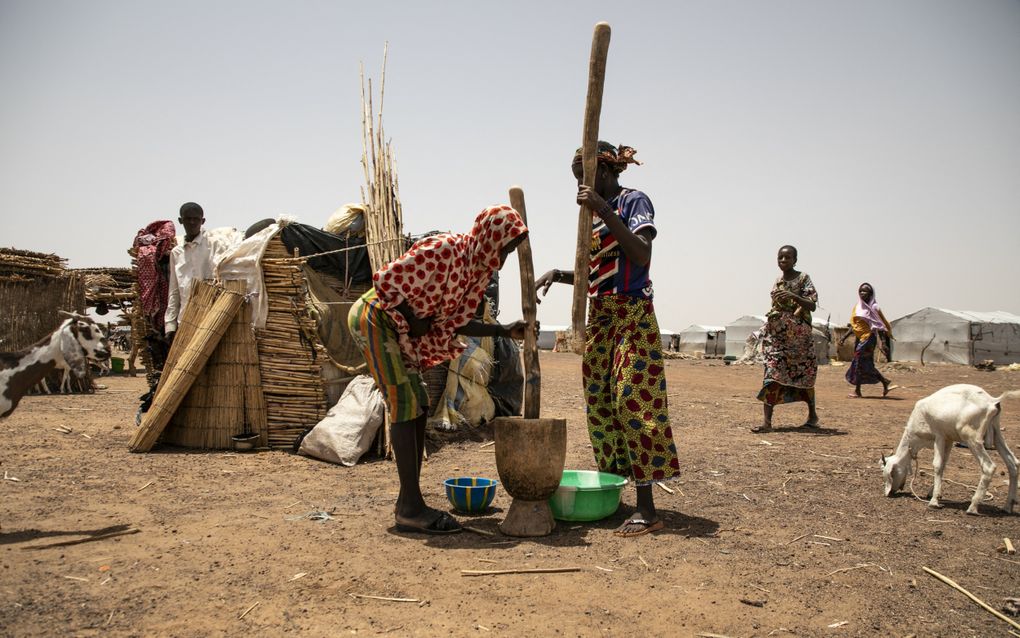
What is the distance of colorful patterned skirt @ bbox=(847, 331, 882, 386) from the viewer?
34.0 ft

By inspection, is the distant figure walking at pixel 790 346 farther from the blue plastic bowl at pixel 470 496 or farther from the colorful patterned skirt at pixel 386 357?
the colorful patterned skirt at pixel 386 357

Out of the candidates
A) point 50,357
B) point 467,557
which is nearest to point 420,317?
point 467,557

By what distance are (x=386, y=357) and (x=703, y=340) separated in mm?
31443

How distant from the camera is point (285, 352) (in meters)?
5.63

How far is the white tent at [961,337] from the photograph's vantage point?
21.7 m

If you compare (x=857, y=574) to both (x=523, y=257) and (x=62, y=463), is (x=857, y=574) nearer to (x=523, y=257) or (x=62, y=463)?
(x=523, y=257)

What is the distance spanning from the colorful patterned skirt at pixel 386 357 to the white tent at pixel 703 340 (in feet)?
98.9

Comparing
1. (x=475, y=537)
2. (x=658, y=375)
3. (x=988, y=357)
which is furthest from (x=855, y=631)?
(x=988, y=357)

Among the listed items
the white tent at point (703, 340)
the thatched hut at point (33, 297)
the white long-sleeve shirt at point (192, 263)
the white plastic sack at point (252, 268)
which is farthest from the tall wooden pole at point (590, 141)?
the white tent at point (703, 340)

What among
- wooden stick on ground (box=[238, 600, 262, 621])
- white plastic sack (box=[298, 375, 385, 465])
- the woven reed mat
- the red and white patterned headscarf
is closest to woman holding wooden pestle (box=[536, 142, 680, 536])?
the red and white patterned headscarf

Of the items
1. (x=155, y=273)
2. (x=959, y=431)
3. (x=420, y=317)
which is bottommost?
(x=959, y=431)

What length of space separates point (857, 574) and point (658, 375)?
117cm

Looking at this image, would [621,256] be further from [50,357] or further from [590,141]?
[50,357]

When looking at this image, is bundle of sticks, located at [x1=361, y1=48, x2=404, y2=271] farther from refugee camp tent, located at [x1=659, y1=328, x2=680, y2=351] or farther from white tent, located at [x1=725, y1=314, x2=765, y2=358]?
refugee camp tent, located at [x1=659, y1=328, x2=680, y2=351]
